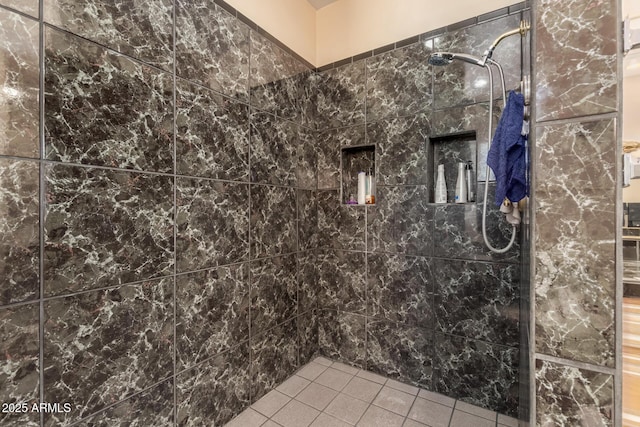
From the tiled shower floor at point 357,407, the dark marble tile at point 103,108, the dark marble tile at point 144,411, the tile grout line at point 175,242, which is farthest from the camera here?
the tiled shower floor at point 357,407

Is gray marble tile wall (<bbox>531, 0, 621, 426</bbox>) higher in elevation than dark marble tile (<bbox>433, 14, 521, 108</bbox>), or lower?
lower

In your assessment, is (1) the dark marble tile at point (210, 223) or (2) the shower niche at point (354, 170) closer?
(1) the dark marble tile at point (210, 223)

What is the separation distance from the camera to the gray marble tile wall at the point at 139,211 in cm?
94

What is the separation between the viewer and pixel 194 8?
1413 millimetres

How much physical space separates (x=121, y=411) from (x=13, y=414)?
0.35m

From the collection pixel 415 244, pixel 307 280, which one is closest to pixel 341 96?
pixel 415 244

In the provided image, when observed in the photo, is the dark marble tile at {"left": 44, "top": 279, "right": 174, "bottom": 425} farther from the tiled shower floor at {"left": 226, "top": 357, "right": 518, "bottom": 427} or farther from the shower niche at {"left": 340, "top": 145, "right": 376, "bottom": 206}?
the shower niche at {"left": 340, "top": 145, "right": 376, "bottom": 206}

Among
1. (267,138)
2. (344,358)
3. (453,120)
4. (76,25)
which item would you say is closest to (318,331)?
(344,358)

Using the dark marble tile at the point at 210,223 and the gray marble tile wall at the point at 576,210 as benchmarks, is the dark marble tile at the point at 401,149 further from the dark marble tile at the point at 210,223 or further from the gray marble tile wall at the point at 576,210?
the gray marble tile wall at the point at 576,210

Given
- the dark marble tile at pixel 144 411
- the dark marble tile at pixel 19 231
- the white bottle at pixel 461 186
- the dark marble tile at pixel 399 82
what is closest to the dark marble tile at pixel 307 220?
the dark marble tile at pixel 399 82

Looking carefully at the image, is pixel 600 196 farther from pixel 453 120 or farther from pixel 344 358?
pixel 344 358

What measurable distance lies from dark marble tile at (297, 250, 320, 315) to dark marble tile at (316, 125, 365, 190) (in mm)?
607

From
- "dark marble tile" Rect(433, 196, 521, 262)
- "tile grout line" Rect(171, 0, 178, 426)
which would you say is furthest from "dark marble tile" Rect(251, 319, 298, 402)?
"dark marble tile" Rect(433, 196, 521, 262)

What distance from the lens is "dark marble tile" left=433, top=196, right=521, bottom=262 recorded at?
1646mm
